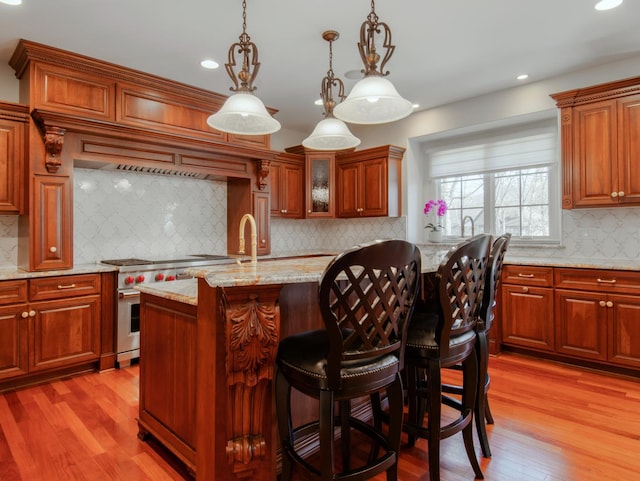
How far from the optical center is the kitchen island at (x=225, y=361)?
1540mm

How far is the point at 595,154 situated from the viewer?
3473mm

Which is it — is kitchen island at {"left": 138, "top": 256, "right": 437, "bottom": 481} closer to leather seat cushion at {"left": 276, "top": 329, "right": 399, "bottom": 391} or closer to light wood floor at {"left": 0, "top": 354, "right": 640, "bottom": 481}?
leather seat cushion at {"left": 276, "top": 329, "right": 399, "bottom": 391}

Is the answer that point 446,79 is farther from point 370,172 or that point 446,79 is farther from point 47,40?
point 47,40

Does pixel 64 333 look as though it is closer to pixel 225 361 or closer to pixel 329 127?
pixel 225 361

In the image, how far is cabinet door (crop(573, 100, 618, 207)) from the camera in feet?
11.1

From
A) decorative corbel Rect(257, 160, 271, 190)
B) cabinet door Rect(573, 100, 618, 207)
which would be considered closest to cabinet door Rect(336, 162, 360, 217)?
decorative corbel Rect(257, 160, 271, 190)

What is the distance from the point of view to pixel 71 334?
10.6 feet

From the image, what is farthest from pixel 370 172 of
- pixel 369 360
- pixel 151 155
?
pixel 369 360

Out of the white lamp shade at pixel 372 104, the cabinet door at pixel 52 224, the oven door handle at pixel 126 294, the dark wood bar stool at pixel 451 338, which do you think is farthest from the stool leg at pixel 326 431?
the cabinet door at pixel 52 224

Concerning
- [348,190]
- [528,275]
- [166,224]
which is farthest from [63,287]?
[528,275]

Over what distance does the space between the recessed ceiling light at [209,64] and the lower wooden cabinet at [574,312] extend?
3.31 meters

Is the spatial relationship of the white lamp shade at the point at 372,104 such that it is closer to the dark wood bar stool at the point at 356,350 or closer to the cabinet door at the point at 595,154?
the dark wood bar stool at the point at 356,350

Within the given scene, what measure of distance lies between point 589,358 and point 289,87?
3.78 meters

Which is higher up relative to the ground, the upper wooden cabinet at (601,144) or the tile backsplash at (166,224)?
the upper wooden cabinet at (601,144)
